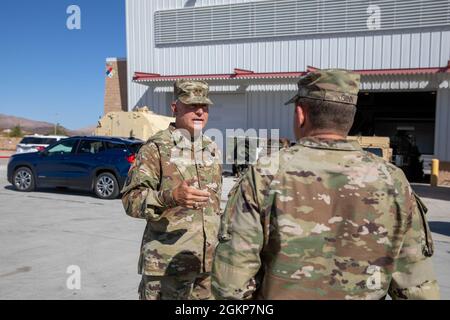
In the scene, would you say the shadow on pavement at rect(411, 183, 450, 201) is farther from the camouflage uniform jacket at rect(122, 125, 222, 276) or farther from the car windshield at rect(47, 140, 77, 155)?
the camouflage uniform jacket at rect(122, 125, 222, 276)

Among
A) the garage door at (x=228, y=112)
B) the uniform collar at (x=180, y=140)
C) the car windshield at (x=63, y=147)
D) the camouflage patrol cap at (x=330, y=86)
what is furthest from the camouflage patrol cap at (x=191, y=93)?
the garage door at (x=228, y=112)

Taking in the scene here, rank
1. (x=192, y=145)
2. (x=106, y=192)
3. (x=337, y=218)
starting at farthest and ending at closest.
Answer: (x=106, y=192) → (x=192, y=145) → (x=337, y=218)

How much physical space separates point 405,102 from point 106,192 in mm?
24414

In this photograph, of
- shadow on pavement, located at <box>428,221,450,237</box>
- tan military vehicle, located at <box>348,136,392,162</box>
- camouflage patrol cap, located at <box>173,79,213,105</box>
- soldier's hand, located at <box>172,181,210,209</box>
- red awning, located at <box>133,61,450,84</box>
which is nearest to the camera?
soldier's hand, located at <box>172,181,210,209</box>

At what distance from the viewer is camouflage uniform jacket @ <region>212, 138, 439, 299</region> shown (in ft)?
5.16

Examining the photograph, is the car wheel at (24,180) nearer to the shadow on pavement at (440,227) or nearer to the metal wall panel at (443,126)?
the shadow on pavement at (440,227)

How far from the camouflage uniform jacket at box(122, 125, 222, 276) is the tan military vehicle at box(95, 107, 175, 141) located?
12.9 m

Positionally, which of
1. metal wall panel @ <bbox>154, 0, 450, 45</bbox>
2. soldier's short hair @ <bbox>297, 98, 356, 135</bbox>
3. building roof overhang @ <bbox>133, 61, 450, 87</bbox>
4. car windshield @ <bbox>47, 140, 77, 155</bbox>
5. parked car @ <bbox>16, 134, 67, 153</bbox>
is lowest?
parked car @ <bbox>16, 134, 67, 153</bbox>

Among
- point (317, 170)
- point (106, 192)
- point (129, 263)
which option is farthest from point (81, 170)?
point (317, 170)

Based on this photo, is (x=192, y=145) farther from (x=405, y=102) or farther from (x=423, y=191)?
(x=405, y=102)

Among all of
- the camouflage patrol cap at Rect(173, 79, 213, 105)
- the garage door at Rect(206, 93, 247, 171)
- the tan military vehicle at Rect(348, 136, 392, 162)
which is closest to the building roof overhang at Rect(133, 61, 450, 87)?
the garage door at Rect(206, 93, 247, 171)

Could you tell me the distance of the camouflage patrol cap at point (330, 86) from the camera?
1633 mm

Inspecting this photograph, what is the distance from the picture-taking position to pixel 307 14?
18.2m

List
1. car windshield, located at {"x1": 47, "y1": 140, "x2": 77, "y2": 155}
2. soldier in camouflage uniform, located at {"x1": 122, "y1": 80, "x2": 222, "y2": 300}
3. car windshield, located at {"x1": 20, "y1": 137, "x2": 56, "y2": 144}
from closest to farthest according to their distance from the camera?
soldier in camouflage uniform, located at {"x1": 122, "y1": 80, "x2": 222, "y2": 300}
car windshield, located at {"x1": 47, "y1": 140, "x2": 77, "y2": 155}
car windshield, located at {"x1": 20, "y1": 137, "x2": 56, "y2": 144}
